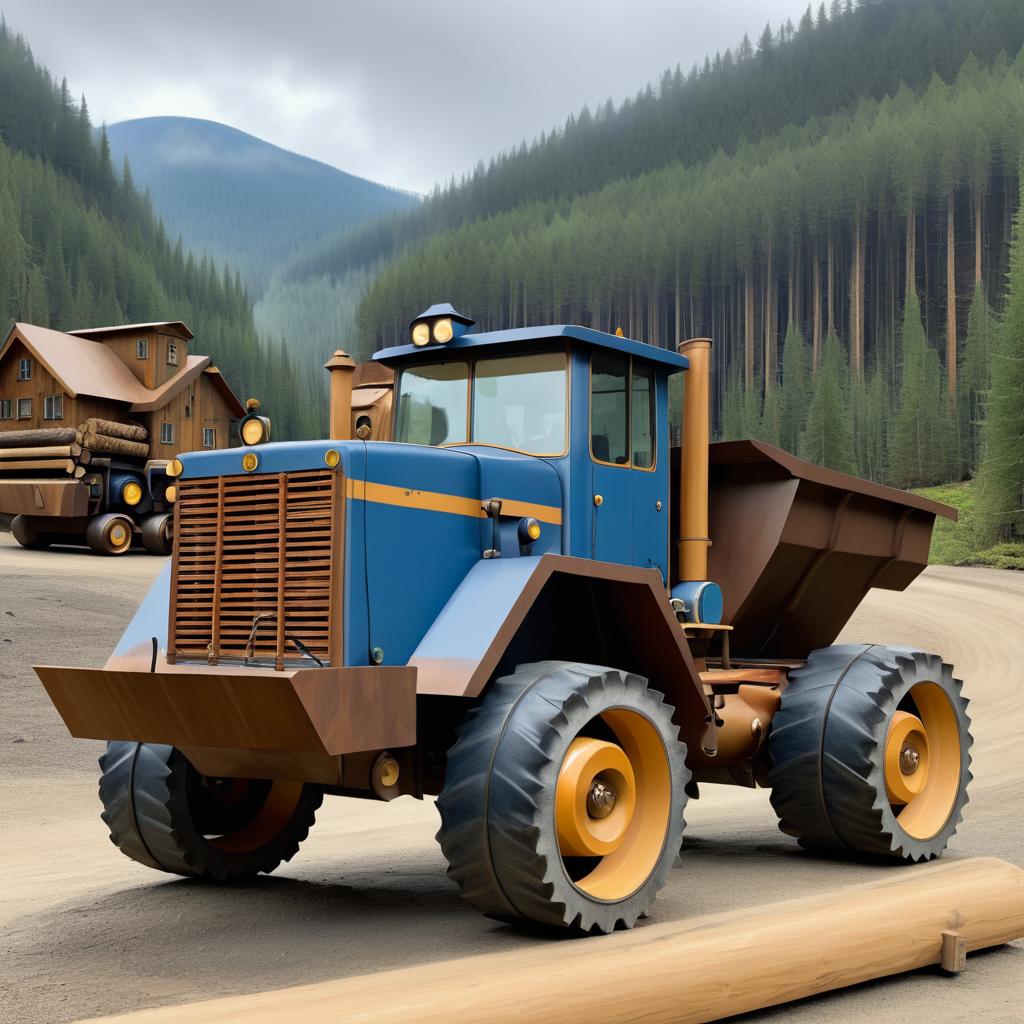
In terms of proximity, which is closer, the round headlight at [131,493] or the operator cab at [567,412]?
the operator cab at [567,412]

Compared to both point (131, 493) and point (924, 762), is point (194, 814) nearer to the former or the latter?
point (924, 762)

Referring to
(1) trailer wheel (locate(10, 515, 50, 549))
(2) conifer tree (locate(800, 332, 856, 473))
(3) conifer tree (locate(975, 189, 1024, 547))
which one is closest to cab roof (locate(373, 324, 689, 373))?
(1) trailer wheel (locate(10, 515, 50, 549))

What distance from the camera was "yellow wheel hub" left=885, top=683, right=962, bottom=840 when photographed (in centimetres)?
917

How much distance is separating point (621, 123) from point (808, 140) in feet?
131

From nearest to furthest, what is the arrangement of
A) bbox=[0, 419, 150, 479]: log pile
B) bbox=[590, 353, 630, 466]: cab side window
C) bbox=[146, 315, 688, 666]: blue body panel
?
bbox=[146, 315, 688, 666]: blue body panel
bbox=[590, 353, 630, 466]: cab side window
bbox=[0, 419, 150, 479]: log pile

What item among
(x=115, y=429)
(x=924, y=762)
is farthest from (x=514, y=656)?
(x=115, y=429)

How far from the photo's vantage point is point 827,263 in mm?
97562

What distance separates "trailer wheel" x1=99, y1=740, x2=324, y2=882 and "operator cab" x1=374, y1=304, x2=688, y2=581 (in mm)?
2546

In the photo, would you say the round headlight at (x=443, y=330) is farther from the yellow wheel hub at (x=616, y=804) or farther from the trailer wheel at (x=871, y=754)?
the trailer wheel at (x=871, y=754)

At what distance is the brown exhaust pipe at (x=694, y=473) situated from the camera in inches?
369

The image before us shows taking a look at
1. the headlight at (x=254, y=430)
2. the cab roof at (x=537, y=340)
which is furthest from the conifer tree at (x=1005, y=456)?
the headlight at (x=254, y=430)

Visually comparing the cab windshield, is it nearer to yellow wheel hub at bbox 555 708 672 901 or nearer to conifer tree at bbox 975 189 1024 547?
yellow wheel hub at bbox 555 708 672 901

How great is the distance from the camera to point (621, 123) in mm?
159500

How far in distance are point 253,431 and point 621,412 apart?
8.48 feet
